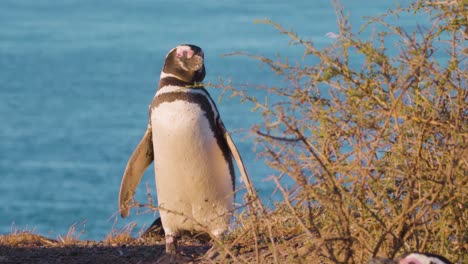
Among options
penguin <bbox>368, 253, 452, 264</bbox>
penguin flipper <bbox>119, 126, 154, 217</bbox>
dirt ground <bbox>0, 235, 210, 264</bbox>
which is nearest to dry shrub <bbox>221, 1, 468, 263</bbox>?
penguin <bbox>368, 253, 452, 264</bbox>

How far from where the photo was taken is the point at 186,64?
242 inches

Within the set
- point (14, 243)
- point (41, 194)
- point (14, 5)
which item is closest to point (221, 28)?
point (41, 194)

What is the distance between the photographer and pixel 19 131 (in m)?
73.2

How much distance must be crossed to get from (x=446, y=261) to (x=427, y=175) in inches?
18.8

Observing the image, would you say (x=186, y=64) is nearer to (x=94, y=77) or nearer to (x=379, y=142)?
(x=379, y=142)

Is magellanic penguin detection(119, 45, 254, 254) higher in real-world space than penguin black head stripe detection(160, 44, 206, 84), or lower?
lower

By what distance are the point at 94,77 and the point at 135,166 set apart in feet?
243

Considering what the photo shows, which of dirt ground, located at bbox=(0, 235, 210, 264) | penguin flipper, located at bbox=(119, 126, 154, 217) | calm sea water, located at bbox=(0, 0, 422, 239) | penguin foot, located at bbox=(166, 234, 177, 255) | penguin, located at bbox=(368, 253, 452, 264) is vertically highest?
penguin, located at bbox=(368, 253, 452, 264)

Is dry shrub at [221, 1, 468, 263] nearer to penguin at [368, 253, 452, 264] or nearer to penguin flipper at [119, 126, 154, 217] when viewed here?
penguin at [368, 253, 452, 264]

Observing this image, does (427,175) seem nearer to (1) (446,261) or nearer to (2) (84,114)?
(1) (446,261)

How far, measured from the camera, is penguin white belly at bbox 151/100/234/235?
6.16 m

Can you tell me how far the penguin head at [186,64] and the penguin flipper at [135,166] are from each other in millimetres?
552

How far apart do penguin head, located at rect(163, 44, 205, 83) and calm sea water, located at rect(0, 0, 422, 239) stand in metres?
39.2

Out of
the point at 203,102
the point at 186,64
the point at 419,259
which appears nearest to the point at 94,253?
the point at 203,102
